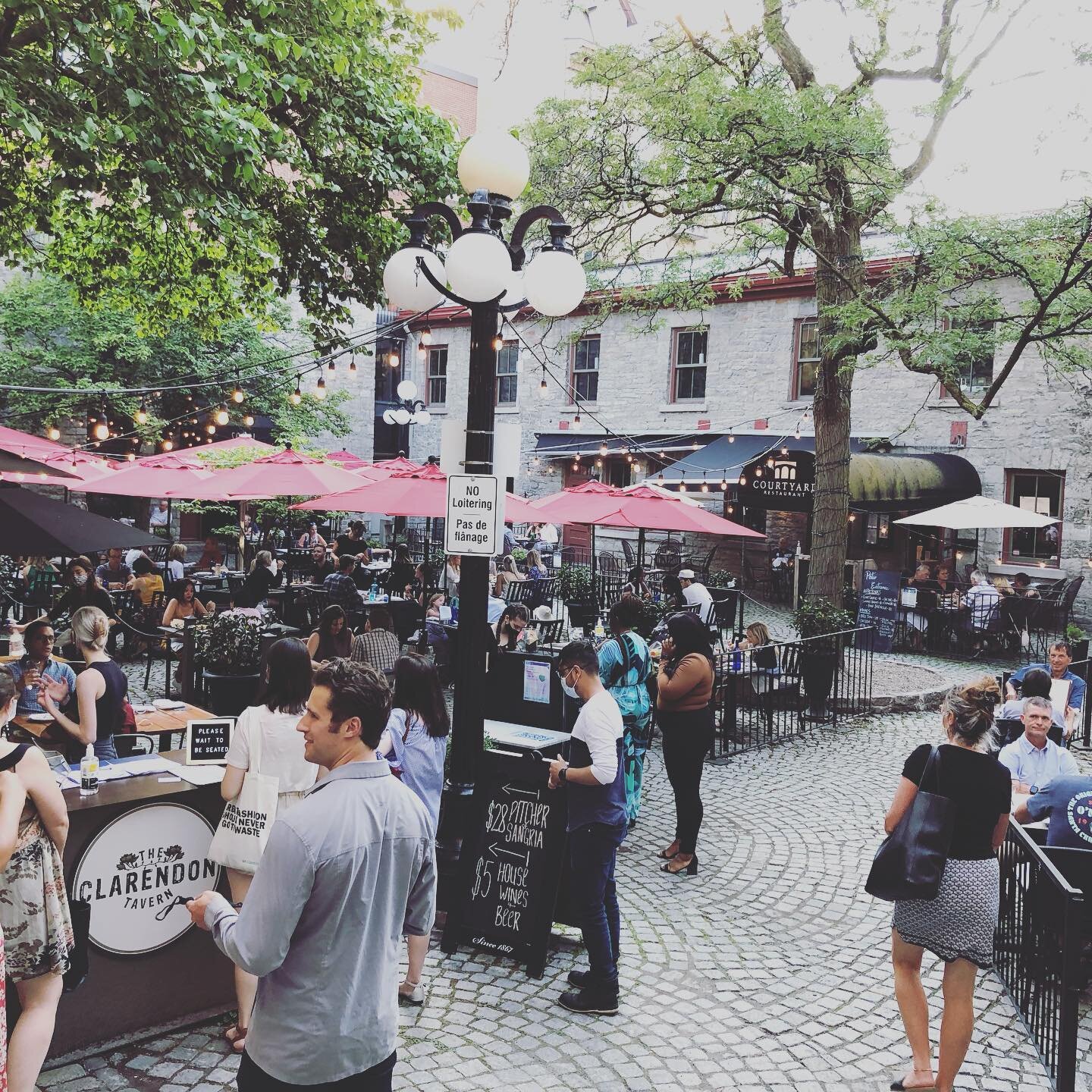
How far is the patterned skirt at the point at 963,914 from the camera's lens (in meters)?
4.16

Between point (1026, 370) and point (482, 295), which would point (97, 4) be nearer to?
point (482, 295)

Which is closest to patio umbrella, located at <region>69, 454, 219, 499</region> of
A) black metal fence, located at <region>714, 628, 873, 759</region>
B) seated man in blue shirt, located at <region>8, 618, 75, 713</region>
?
seated man in blue shirt, located at <region>8, 618, 75, 713</region>

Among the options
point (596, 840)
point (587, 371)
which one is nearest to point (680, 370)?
point (587, 371)

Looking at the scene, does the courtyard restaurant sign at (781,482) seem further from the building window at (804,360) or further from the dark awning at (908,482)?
the building window at (804,360)

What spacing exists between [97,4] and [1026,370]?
18.2 m

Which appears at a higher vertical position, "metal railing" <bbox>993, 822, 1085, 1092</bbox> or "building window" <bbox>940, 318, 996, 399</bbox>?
"building window" <bbox>940, 318, 996, 399</bbox>

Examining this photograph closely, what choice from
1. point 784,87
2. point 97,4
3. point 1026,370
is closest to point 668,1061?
point 97,4

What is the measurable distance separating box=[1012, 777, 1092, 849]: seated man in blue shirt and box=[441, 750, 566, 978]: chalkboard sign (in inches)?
110

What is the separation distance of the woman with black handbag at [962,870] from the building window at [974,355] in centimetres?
946

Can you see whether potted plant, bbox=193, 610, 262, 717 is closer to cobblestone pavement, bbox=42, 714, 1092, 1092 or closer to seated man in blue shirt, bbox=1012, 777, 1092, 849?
cobblestone pavement, bbox=42, 714, 1092, 1092

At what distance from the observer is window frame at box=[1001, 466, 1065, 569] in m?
19.2

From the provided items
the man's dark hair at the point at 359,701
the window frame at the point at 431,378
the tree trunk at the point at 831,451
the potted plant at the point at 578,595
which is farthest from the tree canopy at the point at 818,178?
the window frame at the point at 431,378

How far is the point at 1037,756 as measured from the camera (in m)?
6.51

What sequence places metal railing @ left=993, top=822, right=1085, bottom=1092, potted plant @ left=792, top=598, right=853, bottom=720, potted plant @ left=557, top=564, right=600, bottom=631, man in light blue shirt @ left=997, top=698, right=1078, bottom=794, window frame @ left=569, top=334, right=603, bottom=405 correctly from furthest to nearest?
window frame @ left=569, top=334, right=603, bottom=405 → potted plant @ left=557, top=564, right=600, bottom=631 → potted plant @ left=792, top=598, right=853, bottom=720 → man in light blue shirt @ left=997, top=698, right=1078, bottom=794 → metal railing @ left=993, top=822, right=1085, bottom=1092
